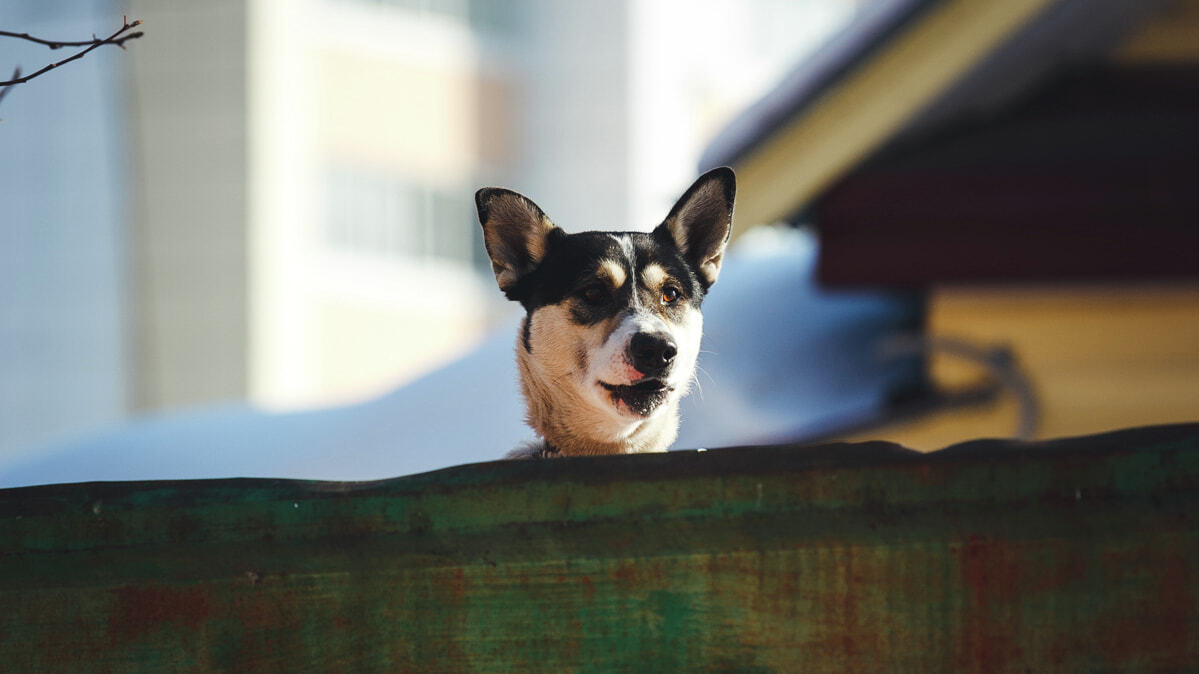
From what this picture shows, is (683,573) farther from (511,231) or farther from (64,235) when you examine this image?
(64,235)

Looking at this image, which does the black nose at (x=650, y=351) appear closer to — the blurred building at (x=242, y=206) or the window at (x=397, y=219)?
the blurred building at (x=242, y=206)

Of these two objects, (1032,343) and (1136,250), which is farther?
(1032,343)

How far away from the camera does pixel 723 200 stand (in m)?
1.95

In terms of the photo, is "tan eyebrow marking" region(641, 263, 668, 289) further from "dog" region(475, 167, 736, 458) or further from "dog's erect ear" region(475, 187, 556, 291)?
"dog's erect ear" region(475, 187, 556, 291)

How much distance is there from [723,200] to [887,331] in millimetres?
3997

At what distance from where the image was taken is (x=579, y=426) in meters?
2.33

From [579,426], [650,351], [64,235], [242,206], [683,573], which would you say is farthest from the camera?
[64,235]

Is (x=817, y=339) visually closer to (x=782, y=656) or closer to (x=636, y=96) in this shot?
(x=782, y=656)

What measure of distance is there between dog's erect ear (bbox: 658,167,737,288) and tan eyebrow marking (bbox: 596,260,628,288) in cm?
12

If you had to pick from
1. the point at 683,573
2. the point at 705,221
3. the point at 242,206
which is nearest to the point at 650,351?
the point at 705,221

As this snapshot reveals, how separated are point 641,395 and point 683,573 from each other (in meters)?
0.35

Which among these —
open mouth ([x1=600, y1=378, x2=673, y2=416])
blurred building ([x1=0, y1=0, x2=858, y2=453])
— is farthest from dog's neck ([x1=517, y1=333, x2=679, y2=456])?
blurred building ([x1=0, y1=0, x2=858, y2=453])

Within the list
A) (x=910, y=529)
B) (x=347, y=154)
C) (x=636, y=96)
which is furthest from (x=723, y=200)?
(x=636, y=96)

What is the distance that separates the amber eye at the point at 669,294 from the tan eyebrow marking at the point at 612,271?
0.08 meters
